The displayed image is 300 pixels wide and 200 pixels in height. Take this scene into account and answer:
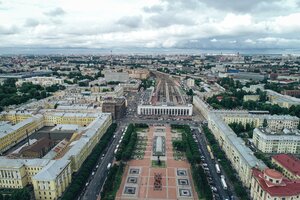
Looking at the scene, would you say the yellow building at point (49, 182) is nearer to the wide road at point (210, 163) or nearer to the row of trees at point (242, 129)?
the wide road at point (210, 163)

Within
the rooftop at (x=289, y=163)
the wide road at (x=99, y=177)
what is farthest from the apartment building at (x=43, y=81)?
the rooftop at (x=289, y=163)

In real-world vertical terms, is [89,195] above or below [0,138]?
below

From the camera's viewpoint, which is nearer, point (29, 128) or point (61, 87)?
point (29, 128)

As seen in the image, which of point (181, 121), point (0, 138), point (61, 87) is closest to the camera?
point (0, 138)

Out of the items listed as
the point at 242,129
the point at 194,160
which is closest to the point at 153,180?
the point at 194,160

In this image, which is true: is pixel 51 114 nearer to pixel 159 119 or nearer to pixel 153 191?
pixel 159 119

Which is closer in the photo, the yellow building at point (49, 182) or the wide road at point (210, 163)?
the yellow building at point (49, 182)

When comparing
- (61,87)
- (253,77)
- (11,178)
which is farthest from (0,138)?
(253,77)
